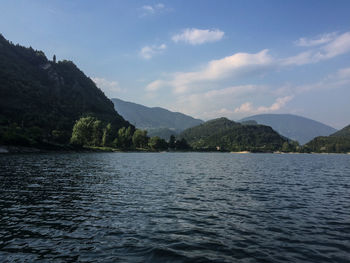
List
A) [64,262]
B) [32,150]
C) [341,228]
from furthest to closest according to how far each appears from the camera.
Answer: [32,150], [341,228], [64,262]

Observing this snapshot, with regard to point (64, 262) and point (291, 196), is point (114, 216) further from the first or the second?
point (291, 196)

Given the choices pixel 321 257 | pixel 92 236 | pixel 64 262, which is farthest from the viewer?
pixel 92 236

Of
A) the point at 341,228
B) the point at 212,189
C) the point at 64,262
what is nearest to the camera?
the point at 64,262

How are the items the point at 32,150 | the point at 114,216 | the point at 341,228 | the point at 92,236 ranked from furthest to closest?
the point at 32,150 → the point at 114,216 → the point at 341,228 → the point at 92,236

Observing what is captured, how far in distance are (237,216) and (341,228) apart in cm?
814

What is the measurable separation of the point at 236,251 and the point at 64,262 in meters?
9.79

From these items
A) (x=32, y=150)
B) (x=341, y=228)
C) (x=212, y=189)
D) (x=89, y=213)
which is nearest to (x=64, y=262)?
(x=89, y=213)

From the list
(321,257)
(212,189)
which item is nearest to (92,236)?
(321,257)

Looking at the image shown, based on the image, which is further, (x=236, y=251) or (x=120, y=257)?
(x=236, y=251)

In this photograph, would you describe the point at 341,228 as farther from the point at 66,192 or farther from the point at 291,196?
the point at 66,192

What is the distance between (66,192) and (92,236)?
17316 mm

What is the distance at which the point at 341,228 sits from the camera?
1833 cm

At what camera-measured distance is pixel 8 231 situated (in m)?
16.2

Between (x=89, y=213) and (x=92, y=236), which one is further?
(x=89, y=213)
